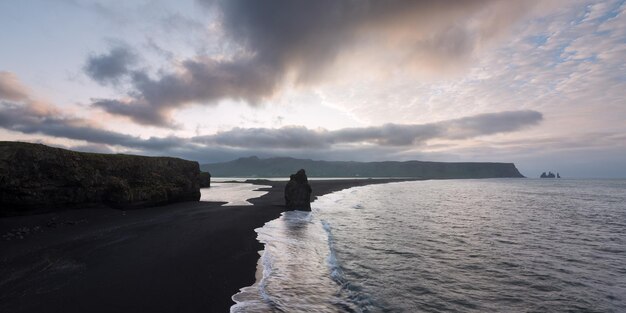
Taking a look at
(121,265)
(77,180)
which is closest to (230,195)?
(77,180)

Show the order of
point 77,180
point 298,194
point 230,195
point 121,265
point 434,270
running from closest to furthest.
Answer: point 121,265
point 434,270
point 77,180
point 298,194
point 230,195

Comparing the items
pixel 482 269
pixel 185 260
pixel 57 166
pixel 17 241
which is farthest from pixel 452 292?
pixel 57 166

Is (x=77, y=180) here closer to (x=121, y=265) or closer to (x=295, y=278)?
(x=121, y=265)

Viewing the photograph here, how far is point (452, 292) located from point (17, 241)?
78.3ft

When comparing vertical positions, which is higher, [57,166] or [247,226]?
[57,166]

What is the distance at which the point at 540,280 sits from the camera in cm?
1388

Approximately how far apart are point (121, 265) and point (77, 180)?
59.2ft

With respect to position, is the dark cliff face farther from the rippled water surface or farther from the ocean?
the ocean

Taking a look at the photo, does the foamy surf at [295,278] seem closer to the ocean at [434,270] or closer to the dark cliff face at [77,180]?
the ocean at [434,270]

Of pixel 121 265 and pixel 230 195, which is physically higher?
pixel 121 265

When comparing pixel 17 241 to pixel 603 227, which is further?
pixel 603 227

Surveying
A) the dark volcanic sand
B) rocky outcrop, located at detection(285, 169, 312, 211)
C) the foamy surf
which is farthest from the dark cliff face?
the foamy surf

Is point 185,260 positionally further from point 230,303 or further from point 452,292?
point 452,292

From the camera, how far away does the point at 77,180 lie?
25.8m
